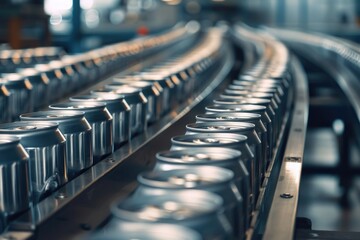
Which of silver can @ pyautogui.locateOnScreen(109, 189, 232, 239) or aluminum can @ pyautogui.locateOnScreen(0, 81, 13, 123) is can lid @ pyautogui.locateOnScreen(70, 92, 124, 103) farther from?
silver can @ pyautogui.locateOnScreen(109, 189, 232, 239)

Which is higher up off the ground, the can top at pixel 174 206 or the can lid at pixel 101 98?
the can top at pixel 174 206

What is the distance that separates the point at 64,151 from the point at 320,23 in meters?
33.1

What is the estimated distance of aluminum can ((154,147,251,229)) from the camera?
4.58 feet

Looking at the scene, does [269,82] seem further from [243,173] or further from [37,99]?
[243,173]

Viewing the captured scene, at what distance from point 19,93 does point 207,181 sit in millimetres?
1689

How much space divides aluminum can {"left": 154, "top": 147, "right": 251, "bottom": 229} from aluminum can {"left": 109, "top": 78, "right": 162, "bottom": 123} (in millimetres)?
1205

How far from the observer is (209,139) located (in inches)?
66.4

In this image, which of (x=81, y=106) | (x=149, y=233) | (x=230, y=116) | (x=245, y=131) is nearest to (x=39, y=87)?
(x=81, y=106)

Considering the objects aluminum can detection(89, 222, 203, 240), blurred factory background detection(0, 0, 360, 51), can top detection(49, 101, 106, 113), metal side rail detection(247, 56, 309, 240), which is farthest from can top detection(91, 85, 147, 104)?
blurred factory background detection(0, 0, 360, 51)

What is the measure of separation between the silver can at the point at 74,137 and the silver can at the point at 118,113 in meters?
0.28

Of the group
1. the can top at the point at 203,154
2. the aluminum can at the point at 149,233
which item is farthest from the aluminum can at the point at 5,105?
the aluminum can at the point at 149,233

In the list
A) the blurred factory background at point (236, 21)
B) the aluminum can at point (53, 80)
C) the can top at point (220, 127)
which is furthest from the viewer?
the blurred factory background at point (236, 21)

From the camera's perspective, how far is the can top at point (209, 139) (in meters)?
1.59

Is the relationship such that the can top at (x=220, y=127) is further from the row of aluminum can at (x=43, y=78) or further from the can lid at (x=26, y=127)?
the row of aluminum can at (x=43, y=78)
